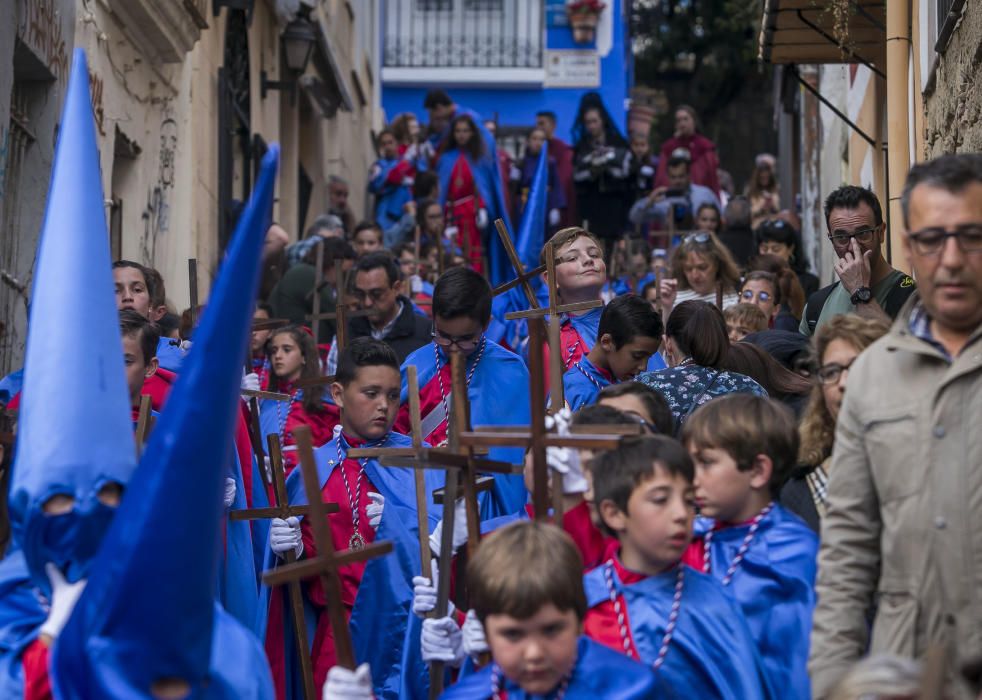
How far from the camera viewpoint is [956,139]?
322 inches

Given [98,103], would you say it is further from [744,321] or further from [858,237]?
[858,237]

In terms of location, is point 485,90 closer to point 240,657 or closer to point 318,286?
point 318,286

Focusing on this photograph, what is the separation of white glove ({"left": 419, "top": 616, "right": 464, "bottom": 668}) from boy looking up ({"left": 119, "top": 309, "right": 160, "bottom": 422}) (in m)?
1.67

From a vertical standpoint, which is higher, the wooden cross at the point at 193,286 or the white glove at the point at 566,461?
the wooden cross at the point at 193,286

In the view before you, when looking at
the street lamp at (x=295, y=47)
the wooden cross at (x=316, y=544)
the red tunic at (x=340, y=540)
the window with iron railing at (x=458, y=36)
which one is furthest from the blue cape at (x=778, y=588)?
the window with iron railing at (x=458, y=36)

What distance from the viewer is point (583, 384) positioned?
7648mm

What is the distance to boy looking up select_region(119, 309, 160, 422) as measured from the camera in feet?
21.2

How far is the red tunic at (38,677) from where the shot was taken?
446 centimetres

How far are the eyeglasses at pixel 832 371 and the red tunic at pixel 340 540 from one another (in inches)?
99.4

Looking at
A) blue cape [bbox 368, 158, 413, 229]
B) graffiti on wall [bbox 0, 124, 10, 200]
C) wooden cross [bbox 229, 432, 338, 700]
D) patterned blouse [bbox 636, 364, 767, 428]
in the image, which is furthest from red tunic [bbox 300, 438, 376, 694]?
blue cape [bbox 368, 158, 413, 229]

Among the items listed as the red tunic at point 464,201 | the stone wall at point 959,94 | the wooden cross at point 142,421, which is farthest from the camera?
the red tunic at point 464,201

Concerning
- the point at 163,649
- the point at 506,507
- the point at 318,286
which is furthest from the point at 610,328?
the point at 318,286

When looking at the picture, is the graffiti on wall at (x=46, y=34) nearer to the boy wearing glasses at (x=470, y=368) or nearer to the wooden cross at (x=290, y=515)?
the boy wearing glasses at (x=470, y=368)

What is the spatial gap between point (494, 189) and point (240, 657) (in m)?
13.8
